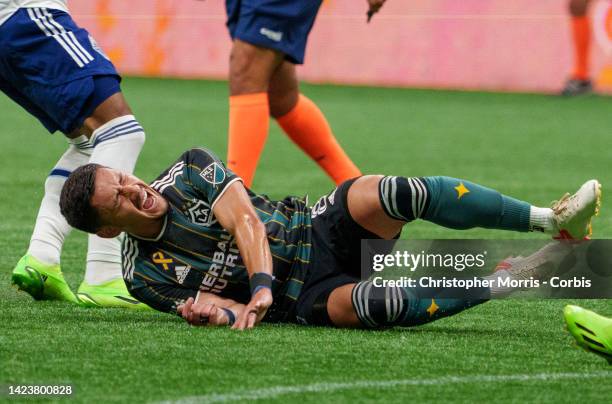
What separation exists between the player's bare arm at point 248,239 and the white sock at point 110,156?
76cm

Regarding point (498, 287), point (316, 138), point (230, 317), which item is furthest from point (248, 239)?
point (316, 138)

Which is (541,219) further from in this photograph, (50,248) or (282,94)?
(282,94)

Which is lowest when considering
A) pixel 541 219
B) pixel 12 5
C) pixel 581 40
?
pixel 581 40

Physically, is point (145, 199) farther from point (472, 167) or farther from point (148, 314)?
point (472, 167)

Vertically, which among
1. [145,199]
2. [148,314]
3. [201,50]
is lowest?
[201,50]

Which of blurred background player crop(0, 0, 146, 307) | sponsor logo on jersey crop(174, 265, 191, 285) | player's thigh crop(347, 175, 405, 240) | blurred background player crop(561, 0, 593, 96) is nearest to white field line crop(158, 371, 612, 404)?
player's thigh crop(347, 175, 405, 240)

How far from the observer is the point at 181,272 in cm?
378

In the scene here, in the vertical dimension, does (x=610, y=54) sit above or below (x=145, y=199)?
below

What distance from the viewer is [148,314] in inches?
161

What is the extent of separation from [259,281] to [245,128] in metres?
2.18

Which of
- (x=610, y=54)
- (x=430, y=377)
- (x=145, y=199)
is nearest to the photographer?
(x=430, y=377)

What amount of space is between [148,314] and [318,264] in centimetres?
60

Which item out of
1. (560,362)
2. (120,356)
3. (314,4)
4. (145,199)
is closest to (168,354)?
(120,356)

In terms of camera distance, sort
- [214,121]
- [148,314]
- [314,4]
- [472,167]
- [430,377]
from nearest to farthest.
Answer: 1. [430,377]
2. [148,314]
3. [314,4]
4. [472,167]
5. [214,121]
